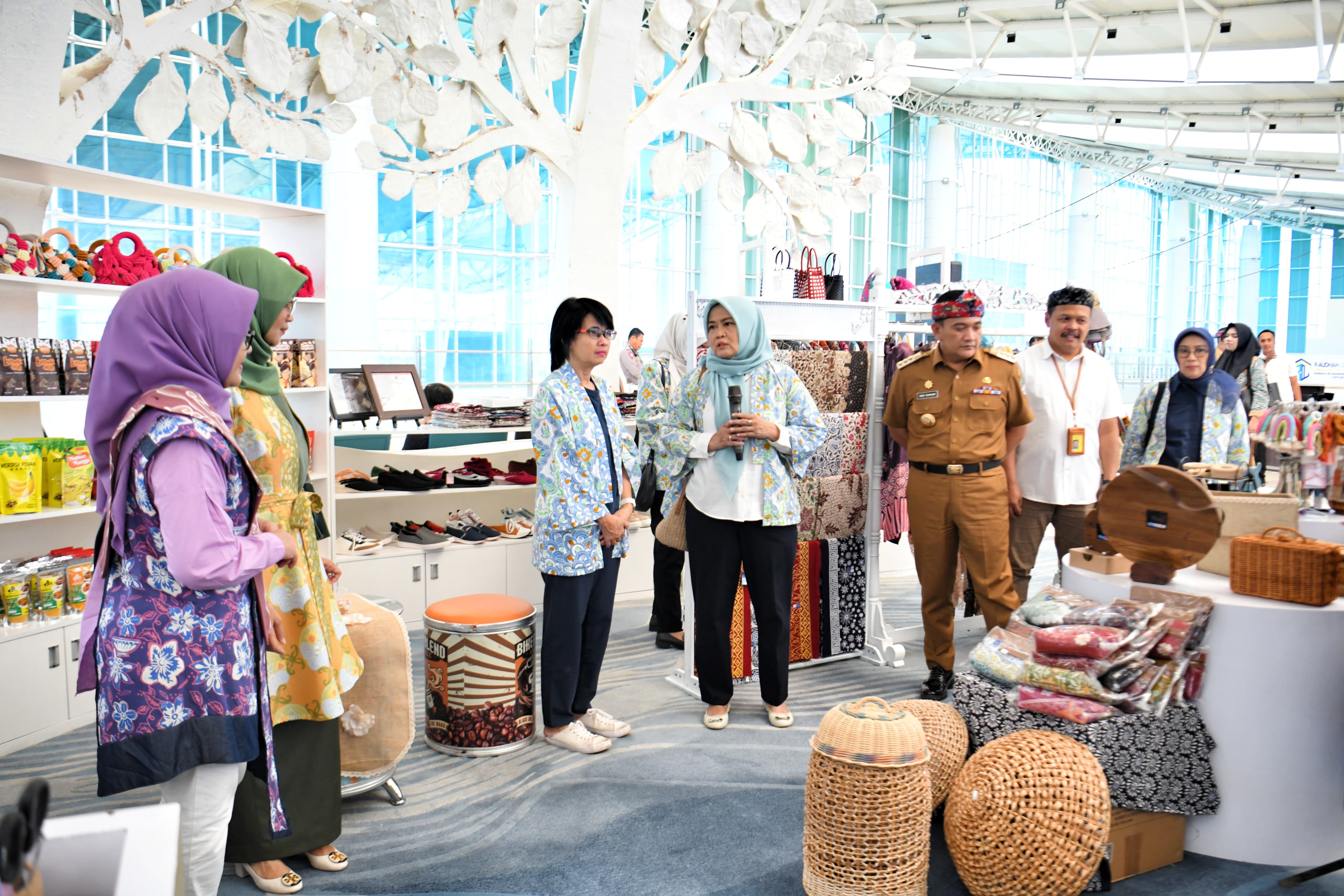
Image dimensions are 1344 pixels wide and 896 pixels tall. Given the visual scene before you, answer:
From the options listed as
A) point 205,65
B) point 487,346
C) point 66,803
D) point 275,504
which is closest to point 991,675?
point 275,504

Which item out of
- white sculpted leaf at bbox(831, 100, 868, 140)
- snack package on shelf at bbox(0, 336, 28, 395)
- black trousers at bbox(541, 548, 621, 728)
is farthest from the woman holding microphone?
white sculpted leaf at bbox(831, 100, 868, 140)

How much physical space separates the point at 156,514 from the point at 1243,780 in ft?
8.89

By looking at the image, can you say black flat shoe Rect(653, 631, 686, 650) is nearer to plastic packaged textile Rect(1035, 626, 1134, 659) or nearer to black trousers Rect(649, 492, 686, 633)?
black trousers Rect(649, 492, 686, 633)

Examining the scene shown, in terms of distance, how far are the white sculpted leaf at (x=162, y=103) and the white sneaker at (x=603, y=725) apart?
12.1ft

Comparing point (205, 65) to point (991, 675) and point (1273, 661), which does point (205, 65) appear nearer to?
point (991, 675)

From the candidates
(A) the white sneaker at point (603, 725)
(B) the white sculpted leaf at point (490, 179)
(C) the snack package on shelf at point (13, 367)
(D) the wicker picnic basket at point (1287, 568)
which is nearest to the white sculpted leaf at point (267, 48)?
(B) the white sculpted leaf at point (490, 179)

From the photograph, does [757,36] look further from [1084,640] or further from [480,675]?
[1084,640]

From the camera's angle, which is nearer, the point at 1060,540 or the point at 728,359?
the point at 728,359

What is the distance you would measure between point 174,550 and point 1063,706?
2159 millimetres

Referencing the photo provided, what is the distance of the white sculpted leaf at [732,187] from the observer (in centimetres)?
623

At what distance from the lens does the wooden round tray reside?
8.19ft

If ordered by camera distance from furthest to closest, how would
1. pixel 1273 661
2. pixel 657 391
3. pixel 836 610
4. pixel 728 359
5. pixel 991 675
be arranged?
pixel 836 610 < pixel 657 391 < pixel 728 359 < pixel 991 675 < pixel 1273 661

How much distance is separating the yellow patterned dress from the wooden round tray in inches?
87.7

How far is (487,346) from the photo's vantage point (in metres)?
12.5
